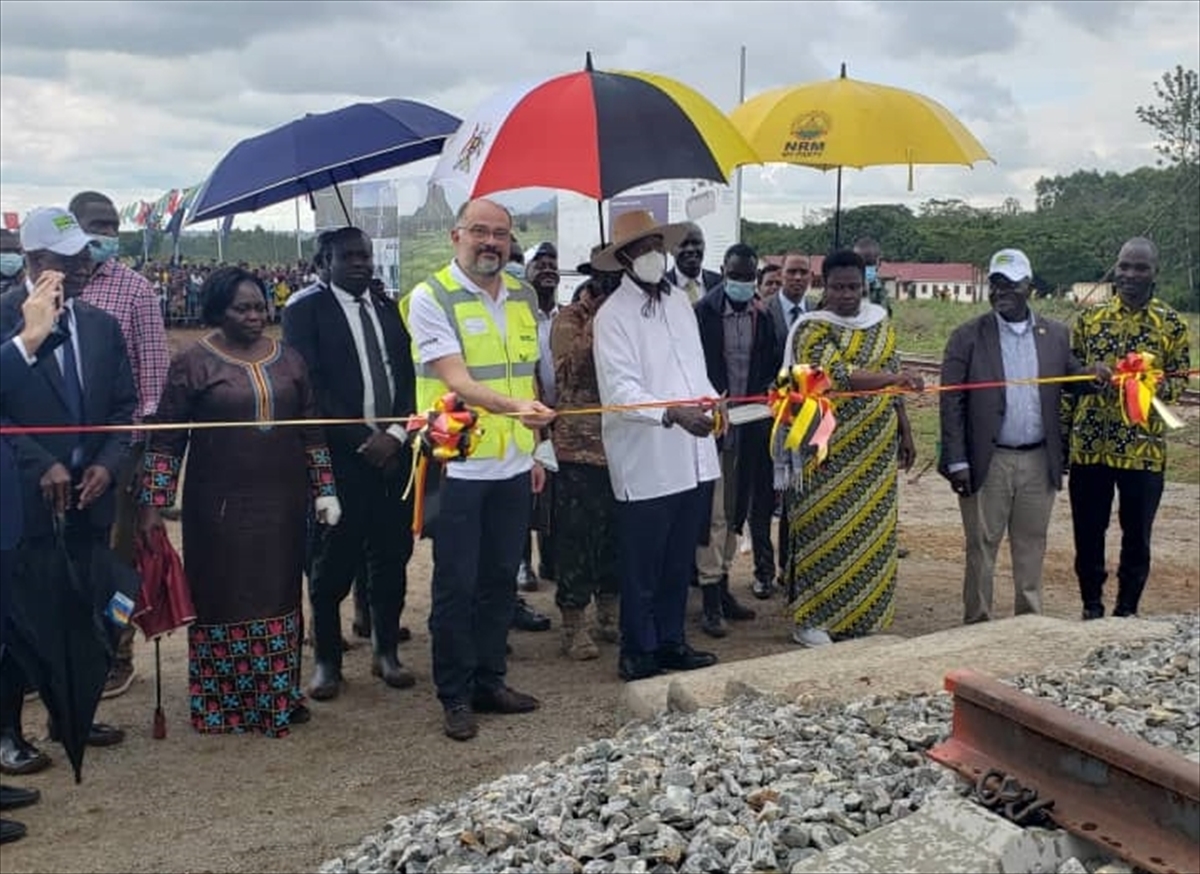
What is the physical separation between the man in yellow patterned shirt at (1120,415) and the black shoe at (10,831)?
5.08 metres

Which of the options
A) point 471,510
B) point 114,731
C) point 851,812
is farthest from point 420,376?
point 851,812

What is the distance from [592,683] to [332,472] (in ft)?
5.18

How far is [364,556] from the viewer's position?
19.7 feet

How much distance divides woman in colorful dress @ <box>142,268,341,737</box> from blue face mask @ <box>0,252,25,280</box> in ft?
9.56

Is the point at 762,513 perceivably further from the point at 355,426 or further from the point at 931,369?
the point at 931,369

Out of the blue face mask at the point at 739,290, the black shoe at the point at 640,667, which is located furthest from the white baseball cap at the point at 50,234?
the blue face mask at the point at 739,290

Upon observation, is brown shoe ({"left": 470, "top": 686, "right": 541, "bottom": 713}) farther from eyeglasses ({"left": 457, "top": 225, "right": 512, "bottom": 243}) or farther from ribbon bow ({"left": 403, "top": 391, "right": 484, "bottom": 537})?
eyeglasses ({"left": 457, "top": 225, "right": 512, "bottom": 243})

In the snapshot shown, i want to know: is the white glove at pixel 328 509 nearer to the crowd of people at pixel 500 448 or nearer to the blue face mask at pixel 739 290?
the crowd of people at pixel 500 448

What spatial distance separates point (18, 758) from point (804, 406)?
11.6ft

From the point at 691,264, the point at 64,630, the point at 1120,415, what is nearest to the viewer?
the point at 64,630

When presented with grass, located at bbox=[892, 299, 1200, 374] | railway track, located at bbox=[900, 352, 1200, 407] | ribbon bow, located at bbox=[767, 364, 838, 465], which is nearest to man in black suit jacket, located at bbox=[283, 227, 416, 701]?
ribbon bow, located at bbox=[767, 364, 838, 465]

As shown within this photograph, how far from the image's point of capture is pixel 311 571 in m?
5.76

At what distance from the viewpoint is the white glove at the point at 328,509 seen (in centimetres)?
531

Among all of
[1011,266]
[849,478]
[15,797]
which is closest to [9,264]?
[15,797]
